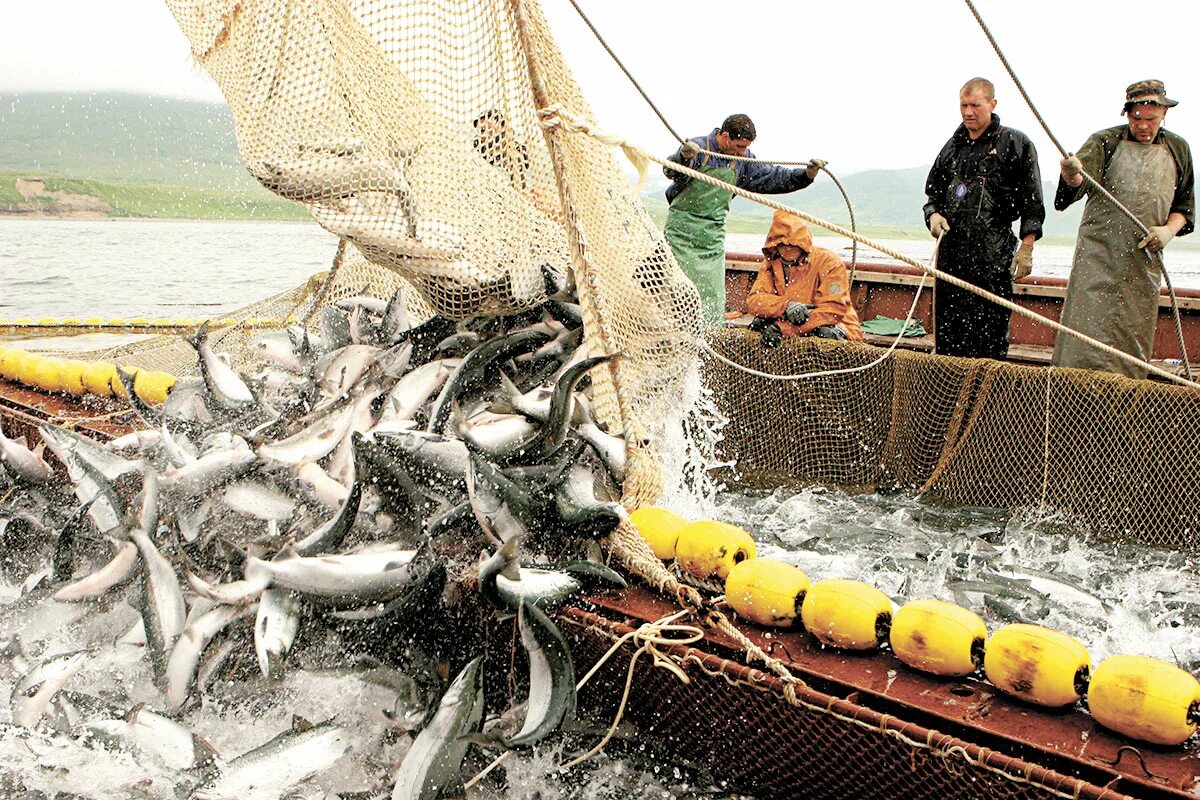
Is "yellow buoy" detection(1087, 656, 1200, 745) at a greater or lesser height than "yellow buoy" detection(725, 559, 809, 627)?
greater

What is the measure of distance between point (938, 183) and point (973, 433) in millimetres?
2489

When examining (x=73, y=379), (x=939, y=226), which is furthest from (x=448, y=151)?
(x=939, y=226)

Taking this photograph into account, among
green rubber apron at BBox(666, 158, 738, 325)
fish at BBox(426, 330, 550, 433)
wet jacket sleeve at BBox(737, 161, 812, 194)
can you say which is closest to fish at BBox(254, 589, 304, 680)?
fish at BBox(426, 330, 550, 433)

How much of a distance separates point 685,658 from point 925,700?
2.74 feet

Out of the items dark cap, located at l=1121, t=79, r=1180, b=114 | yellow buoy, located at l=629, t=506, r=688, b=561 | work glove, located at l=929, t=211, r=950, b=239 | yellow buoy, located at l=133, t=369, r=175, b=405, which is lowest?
yellow buoy, located at l=133, t=369, r=175, b=405

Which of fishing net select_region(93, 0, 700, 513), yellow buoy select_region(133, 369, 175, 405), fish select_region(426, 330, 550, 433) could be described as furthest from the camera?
yellow buoy select_region(133, 369, 175, 405)

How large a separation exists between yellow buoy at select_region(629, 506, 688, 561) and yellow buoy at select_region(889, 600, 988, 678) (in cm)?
114

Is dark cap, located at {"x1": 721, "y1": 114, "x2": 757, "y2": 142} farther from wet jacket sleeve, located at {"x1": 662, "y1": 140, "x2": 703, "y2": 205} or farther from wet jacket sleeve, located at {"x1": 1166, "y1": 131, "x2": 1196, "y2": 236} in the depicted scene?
wet jacket sleeve, located at {"x1": 1166, "y1": 131, "x2": 1196, "y2": 236}

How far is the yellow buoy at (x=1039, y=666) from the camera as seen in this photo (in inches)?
117

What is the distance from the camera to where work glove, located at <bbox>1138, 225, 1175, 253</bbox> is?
6.71m

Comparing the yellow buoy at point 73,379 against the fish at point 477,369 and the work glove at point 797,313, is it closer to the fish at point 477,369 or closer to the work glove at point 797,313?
the fish at point 477,369

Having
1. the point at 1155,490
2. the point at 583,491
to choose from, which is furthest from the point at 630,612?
the point at 1155,490

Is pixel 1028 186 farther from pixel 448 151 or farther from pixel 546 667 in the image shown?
pixel 546 667

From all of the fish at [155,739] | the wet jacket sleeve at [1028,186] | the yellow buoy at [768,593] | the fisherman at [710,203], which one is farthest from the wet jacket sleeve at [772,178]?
the fish at [155,739]
